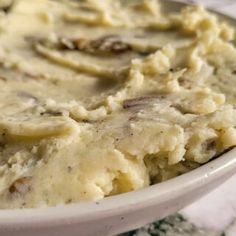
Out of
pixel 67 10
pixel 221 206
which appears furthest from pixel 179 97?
pixel 67 10

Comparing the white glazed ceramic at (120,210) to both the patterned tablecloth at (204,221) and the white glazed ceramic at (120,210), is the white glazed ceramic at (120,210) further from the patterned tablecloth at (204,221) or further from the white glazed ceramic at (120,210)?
the patterned tablecloth at (204,221)

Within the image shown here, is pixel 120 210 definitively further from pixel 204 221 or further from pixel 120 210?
pixel 204 221

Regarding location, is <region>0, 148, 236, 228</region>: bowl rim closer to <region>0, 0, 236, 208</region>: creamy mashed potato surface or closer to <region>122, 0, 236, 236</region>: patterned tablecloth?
<region>0, 0, 236, 208</region>: creamy mashed potato surface

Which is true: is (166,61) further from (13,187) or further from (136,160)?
(13,187)

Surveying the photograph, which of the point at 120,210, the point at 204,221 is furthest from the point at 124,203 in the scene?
the point at 204,221

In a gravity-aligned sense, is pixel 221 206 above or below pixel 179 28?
below

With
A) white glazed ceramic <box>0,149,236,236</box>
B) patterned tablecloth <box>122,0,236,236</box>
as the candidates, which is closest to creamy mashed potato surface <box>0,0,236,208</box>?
white glazed ceramic <box>0,149,236,236</box>
